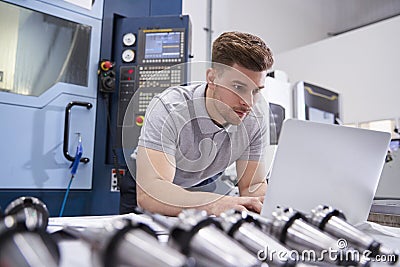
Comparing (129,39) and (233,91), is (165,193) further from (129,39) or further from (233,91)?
(129,39)

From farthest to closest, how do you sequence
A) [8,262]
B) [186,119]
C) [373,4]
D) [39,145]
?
[373,4]
[39,145]
[186,119]
[8,262]

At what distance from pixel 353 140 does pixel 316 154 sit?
9cm

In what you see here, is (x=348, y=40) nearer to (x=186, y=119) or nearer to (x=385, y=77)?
(x=385, y=77)

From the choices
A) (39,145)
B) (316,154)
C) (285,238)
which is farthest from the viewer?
(39,145)

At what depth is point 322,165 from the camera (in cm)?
78

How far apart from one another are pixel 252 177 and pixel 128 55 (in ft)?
4.05

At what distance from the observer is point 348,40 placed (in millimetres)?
3836

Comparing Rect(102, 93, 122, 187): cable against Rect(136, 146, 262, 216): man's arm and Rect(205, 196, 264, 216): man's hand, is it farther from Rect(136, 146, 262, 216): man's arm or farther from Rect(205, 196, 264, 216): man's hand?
Rect(205, 196, 264, 216): man's hand

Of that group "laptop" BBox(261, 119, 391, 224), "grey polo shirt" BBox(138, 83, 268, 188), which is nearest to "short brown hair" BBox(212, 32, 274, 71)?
"grey polo shirt" BBox(138, 83, 268, 188)

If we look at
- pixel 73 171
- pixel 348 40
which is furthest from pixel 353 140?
pixel 348 40

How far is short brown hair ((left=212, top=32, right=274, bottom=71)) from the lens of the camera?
1.15 meters

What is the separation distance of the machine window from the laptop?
1.55 metres

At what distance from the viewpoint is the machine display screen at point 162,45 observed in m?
2.20

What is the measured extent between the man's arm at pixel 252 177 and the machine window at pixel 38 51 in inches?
46.0
